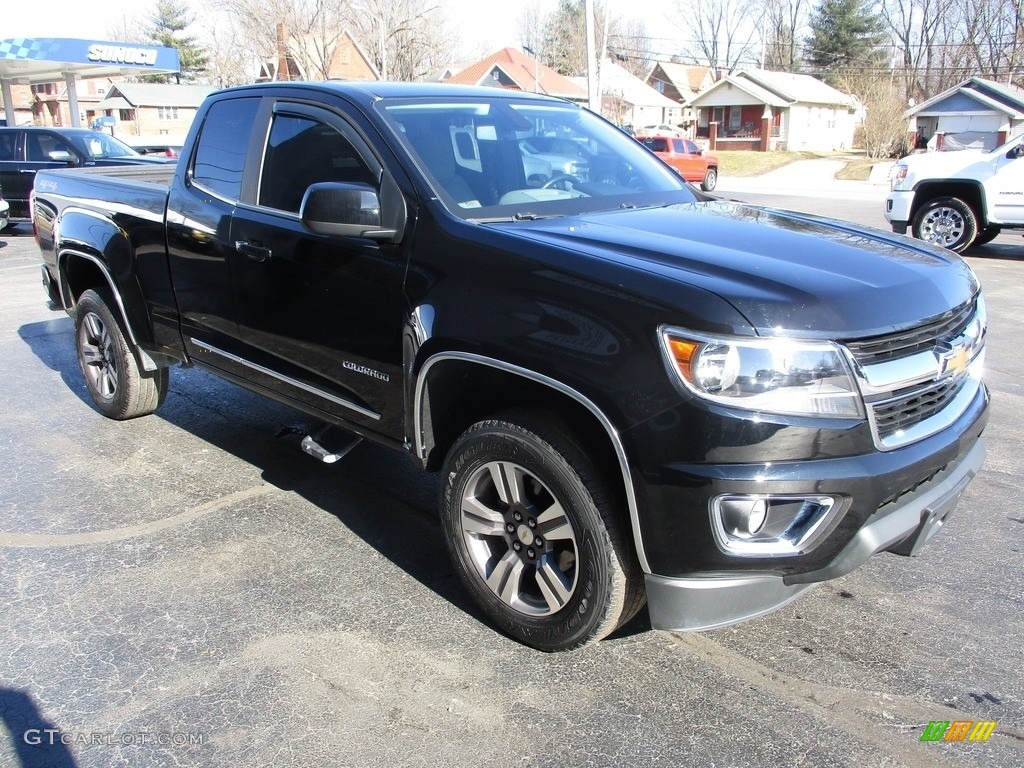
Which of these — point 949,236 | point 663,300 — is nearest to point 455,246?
point 663,300

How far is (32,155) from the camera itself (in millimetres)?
16109

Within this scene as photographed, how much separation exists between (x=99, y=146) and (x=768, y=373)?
16.9 meters

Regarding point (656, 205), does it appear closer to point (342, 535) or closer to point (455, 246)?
point (455, 246)

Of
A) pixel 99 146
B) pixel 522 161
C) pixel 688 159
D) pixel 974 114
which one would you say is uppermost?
pixel 522 161

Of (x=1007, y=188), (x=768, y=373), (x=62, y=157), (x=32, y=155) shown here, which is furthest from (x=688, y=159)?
(x=768, y=373)

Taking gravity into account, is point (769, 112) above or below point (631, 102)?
below

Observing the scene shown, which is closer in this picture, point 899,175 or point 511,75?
point 899,175

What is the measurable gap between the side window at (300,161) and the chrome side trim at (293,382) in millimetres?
764

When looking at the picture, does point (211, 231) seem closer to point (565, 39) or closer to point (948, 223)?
point (948, 223)

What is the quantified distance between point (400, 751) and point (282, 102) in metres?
2.84

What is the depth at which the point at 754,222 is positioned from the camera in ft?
11.2

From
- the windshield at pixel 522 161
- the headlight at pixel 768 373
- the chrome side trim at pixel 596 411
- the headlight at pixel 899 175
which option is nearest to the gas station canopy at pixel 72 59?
the headlight at pixel 899 175

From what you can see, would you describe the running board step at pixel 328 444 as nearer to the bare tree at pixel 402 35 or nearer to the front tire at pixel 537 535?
the front tire at pixel 537 535

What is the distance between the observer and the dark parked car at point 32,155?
52.3 feet
